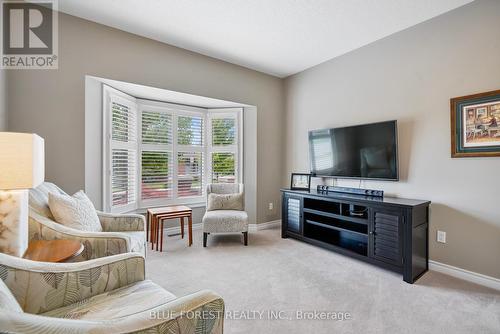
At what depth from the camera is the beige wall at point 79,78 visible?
2.34 m

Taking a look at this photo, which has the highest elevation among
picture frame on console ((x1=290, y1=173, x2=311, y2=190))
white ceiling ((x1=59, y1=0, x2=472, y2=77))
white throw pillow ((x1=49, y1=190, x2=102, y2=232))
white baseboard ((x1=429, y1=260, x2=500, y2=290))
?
white ceiling ((x1=59, y1=0, x2=472, y2=77))

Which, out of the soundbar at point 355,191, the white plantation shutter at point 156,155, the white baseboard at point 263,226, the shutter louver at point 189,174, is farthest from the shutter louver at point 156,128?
the soundbar at point 355,191

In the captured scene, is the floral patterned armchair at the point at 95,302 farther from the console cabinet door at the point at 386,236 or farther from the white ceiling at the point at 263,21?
the white ceiling at the point at 263,21

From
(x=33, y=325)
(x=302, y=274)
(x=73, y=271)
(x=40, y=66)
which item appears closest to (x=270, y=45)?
(x=40, y=66)

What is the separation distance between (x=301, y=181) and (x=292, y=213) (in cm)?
51

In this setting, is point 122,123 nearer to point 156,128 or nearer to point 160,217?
point 156,128

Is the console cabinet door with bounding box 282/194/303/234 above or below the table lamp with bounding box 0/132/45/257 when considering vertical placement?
below

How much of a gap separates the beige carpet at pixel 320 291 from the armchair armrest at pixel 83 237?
26.7 inches

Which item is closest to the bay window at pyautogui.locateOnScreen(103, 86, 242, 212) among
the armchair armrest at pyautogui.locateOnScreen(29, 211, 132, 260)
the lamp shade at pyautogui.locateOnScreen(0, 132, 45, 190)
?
the armchair armrest at pyautogui.locateOnScreen(29, 211, 132, 260)

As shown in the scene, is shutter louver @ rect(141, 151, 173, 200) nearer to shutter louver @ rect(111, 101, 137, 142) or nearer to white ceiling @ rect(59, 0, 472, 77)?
shutter louver @ rect(111, 101, 137, 142)

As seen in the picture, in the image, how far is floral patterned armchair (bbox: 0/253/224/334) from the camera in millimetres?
707

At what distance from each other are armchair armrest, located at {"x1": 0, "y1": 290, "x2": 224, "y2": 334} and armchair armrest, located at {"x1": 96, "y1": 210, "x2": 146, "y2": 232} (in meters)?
1.71

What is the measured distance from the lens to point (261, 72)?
4047mm

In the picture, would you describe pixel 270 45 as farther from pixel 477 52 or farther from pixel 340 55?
pixel 477 52
